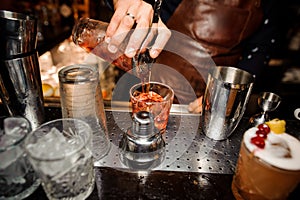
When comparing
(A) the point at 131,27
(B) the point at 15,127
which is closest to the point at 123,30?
(A) the point at 131,27

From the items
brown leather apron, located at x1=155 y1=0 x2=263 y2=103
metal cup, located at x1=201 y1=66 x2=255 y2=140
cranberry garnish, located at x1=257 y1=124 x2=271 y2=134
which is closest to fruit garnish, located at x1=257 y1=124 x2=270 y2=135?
cranberry garnish, located at x1=257 y1=124 x2=271 y2=134

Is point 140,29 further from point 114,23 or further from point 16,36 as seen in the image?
point 16,36

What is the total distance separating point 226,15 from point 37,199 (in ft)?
4.53

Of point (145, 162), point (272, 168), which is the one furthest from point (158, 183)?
point (272, 168)

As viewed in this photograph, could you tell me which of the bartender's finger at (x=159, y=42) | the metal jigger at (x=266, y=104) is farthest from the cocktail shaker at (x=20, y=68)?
the metal jigger at (x=266, y=104)

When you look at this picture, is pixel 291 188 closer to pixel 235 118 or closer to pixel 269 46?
pixel 235 118

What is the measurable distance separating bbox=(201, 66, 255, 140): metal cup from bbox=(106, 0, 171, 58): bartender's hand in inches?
11.1

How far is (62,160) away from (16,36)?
0.49 m

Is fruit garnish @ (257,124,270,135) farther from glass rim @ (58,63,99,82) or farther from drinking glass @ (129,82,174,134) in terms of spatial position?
glass rim @ (58,63,99,82)

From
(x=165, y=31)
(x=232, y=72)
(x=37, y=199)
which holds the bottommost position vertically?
(x=37, y=199)

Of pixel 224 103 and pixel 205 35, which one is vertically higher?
pixel 205 35

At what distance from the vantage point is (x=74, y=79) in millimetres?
880

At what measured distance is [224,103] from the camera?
3.29 feet

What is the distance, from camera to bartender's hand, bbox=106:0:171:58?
1.00 metres
